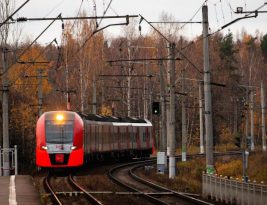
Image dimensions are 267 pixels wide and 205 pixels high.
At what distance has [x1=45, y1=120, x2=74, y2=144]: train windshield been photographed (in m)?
34.4

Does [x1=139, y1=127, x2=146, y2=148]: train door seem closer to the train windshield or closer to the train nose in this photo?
the train windshield

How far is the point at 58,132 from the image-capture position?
113ft

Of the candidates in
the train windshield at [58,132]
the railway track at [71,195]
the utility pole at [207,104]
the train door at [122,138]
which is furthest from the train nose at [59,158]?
the train door at [122,138]

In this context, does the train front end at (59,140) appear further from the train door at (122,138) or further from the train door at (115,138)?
the train door at (122,138)

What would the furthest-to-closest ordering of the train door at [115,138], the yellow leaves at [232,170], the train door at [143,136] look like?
the train door at [143,136], the train door at [115,138], the yellow leaves at [232,170]

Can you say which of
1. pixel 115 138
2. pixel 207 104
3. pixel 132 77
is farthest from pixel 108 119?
pixel 132 77

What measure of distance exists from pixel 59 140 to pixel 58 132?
38cm

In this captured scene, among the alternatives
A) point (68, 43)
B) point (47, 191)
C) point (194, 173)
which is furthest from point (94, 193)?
point (68, 43)

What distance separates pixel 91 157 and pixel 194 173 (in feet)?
18.0

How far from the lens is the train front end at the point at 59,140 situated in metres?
34.2

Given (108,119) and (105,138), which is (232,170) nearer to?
(105,138)

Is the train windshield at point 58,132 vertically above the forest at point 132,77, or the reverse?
the forest at point 132,77

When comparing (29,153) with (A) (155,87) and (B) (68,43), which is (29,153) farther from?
(A) (155,87)

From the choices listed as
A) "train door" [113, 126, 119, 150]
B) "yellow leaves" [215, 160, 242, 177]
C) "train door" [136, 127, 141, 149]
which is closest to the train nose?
"yellow leaves" [215, 160, 242, 177]
